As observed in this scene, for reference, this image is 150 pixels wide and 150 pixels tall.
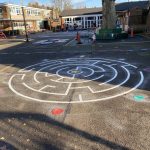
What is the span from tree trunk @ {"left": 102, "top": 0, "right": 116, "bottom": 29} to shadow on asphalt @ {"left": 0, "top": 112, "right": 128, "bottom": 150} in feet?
76.7

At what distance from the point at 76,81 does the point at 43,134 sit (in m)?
5.00

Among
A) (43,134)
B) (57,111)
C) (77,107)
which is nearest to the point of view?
(43,134)

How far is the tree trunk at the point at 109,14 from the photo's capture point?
29.0m

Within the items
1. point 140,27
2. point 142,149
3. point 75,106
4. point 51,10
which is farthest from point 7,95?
point 51,10

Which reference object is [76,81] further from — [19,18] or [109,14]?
[19,18]

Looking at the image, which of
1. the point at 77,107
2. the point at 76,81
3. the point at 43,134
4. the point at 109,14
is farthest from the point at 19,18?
the point at 43,134

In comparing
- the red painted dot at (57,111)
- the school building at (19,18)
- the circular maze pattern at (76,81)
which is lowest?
the red painted dot at (57,111)

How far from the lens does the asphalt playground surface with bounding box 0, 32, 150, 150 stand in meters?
6.12

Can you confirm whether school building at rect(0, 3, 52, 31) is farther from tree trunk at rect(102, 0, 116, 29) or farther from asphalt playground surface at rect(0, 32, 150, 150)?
asphalt playground surface at rect(0, 32, 150, 150)

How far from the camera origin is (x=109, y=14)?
29.1m

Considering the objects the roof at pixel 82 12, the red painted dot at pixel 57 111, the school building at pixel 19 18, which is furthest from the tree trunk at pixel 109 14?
the roof at pixel 82 12

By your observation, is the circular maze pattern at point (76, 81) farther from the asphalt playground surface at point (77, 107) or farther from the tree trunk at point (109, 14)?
the tree trunk at point (109, 14)

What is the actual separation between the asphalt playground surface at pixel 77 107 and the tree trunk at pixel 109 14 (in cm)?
1570

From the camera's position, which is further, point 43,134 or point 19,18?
point 19,18
